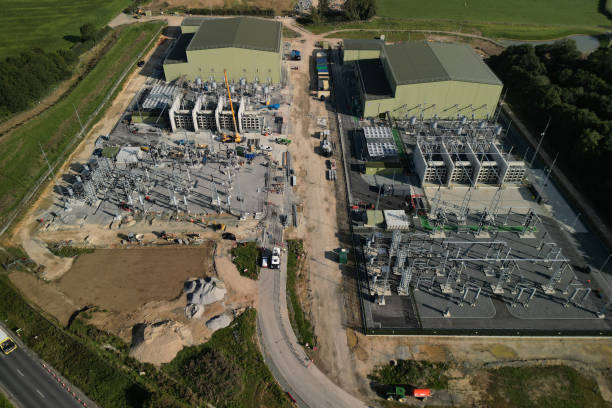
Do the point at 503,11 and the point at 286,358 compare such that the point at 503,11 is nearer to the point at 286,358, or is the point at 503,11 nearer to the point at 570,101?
the point at 570,101

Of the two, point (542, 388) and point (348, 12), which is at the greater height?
point (348, 12)

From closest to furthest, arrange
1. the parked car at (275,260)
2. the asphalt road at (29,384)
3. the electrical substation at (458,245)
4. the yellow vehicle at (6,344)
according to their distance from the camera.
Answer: the asphalt road at (29,384) < the yellow vehicle at (6,344) < the electrical substation at (458,245) < the parked car at (275,260)

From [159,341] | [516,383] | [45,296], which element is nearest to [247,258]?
[159,341]

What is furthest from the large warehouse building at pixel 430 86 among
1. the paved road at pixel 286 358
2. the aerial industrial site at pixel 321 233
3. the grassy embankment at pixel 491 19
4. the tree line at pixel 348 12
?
the paved road at pixel 286 358

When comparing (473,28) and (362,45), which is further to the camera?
(473,28)

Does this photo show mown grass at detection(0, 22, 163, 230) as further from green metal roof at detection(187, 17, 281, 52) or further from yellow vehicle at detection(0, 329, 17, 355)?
yellow vehicle at detection(0, 329, 17, 355)

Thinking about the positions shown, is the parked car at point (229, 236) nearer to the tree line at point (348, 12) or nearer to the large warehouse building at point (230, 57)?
the large warehouse building at point (230, 57)

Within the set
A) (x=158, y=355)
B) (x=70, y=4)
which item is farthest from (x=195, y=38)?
(x=158, y=355)

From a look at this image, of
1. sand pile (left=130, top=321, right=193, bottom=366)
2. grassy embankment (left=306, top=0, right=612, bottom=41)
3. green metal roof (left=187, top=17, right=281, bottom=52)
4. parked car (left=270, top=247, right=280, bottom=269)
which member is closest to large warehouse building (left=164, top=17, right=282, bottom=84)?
green metal roof (left=187, top=17, right=281, bottom=52)
